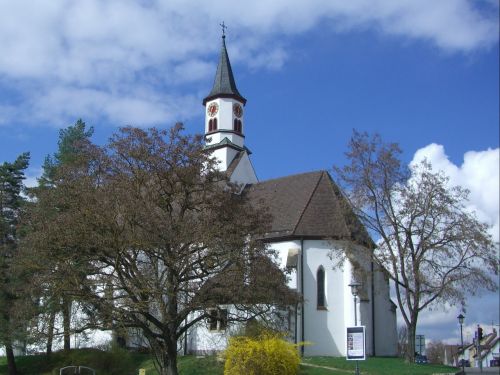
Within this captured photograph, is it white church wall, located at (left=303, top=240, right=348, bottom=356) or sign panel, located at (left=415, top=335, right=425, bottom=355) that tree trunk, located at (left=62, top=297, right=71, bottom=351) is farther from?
sign panel, located at (left=415, top=335, right=425, bottom=355)

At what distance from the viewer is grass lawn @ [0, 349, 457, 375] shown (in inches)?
1203

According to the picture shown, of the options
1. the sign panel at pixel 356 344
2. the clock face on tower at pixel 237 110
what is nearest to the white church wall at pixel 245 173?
the clock face on tower at pixel 237 110

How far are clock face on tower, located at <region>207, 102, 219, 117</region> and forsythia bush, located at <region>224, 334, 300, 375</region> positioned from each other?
2738 centimetres

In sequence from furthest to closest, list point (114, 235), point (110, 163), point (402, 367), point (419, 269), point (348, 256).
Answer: point (348, 256), point (419, 269), point (402, 367), point (110, 163), point (114, 235)

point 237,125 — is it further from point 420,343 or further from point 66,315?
point 66,315

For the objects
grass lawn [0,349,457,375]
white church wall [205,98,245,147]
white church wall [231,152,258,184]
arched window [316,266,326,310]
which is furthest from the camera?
white church wall [205,98,245,147]

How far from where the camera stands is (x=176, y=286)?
86.4 feet

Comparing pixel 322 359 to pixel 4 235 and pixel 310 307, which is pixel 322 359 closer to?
pixel 310 307

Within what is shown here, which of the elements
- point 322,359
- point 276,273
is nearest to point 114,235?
point 276,273

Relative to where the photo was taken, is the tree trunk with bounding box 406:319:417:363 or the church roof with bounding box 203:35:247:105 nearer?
the tree trunk with bounding box 406:319:417:363

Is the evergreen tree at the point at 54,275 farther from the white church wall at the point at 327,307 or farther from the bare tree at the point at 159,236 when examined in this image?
the white church wall at the point at 327,307

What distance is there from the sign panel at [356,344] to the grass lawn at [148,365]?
21.8 ft

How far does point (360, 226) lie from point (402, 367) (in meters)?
9.54

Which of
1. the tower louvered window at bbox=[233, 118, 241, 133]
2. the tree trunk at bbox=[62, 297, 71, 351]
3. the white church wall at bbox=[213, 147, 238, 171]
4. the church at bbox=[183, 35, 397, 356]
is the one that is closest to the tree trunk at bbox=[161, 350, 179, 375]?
the tree trunk at bbox=[62, 297, 71, 351]
